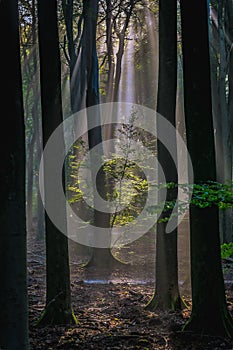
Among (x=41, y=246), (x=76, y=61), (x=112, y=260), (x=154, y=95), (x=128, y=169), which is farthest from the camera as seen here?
(x=154, y=95)

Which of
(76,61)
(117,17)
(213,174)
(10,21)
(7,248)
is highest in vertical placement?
(117,17)

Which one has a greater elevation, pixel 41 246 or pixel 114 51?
pixel 114 51

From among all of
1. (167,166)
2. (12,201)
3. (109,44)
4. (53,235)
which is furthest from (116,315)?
(109,44)

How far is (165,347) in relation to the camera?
21.6ft

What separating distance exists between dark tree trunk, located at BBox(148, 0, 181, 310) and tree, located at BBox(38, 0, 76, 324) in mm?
2204

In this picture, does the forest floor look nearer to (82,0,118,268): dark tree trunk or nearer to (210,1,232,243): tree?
(82,0,118,268): dark tree trunk

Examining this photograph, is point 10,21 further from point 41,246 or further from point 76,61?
point 41,246

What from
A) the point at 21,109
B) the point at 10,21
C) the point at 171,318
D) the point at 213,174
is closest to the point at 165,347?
the point at 171,318

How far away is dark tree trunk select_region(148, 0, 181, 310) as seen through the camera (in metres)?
8.88

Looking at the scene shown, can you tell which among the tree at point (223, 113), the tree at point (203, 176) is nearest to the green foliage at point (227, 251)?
the tree at point (203, 176)

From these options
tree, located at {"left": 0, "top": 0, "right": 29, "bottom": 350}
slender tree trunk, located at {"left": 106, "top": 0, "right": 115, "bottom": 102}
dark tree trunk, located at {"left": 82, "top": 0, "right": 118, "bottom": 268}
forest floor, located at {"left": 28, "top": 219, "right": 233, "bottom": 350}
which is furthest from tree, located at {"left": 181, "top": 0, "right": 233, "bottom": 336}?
slender tree trunk, located at {"left": 106, "top": 0, "right": 115, "bottom": 102}

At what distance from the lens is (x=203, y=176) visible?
271 inches

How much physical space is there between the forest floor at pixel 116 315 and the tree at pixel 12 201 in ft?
7.67

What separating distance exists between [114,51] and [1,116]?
15.3m
